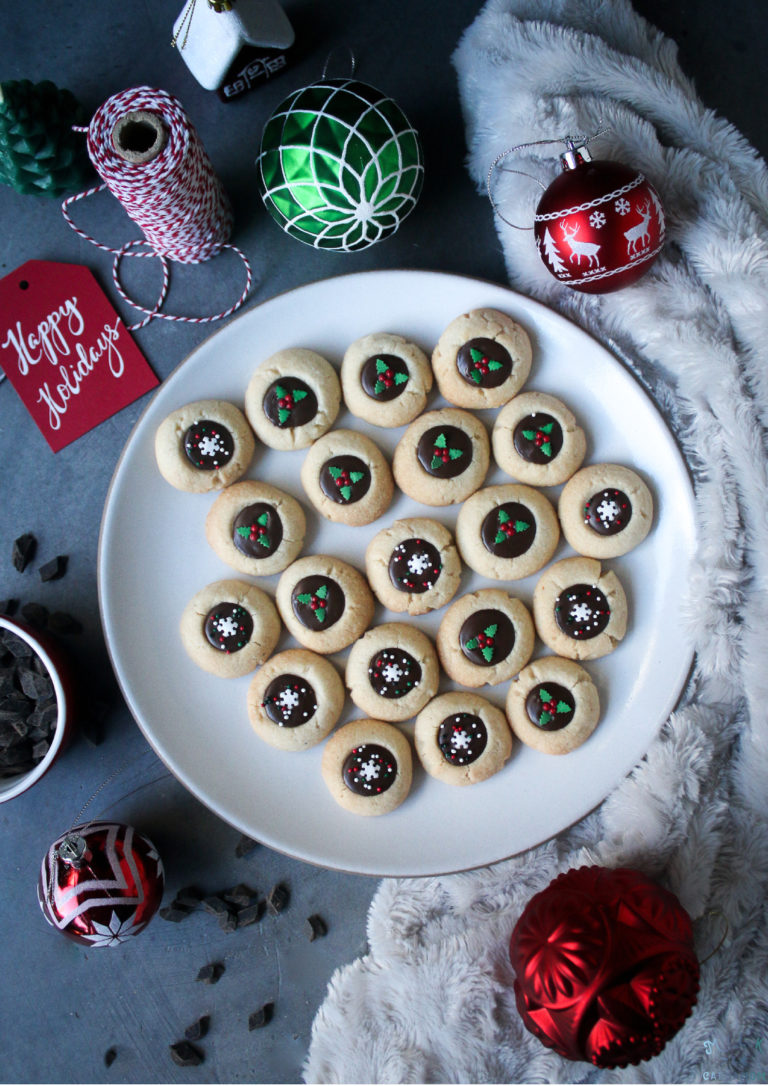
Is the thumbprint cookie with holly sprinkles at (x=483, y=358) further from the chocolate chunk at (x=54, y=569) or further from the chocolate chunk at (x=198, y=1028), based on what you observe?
the chocolate chunk at (x=198, y=1028)

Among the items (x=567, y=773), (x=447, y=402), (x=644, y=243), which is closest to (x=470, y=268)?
(x=447, y=402)

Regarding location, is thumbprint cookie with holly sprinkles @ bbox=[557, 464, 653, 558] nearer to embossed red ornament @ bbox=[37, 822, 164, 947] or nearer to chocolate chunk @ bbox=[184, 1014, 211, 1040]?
embossed red ornament @ bbox=[37, 822, 164, 947]

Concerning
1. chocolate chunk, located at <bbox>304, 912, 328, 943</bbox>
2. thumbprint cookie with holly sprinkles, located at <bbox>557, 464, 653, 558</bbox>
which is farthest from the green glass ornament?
chocolate chunk, located at <bbox>304, 912, 328, 943</bbox>

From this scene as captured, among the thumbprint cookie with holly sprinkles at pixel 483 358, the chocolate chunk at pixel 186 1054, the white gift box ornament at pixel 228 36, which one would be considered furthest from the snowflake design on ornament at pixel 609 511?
the chocolate chunk at pixel 186 1054

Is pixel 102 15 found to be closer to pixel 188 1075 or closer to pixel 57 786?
pixel 57 786

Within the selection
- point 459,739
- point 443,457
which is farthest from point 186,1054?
point 443,457
